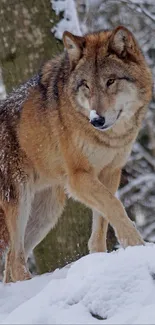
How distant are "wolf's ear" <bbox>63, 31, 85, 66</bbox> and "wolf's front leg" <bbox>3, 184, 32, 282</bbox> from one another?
4.66ft

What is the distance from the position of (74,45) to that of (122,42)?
1.51ft

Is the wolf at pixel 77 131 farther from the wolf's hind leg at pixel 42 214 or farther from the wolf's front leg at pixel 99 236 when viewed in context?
the wolf's hind leg at pixel 42 214

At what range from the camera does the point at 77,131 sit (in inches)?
272

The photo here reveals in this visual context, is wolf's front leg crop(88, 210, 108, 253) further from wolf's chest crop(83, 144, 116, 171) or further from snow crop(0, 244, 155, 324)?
snow crop(0, 244, 155, 324)

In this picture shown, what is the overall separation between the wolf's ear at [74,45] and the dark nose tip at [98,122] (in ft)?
2.67

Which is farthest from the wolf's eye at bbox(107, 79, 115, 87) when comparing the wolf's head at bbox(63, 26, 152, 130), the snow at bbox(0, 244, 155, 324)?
the snow at bbox(0, 244, 155, 324)

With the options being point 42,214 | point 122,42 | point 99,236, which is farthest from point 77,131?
point 42,214

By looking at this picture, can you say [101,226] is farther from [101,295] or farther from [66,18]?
[66,18]

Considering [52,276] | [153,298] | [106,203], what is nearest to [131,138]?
[106,203]

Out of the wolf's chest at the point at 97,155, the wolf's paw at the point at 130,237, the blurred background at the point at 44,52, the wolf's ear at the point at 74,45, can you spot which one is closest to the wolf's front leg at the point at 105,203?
the wolf's paw at the point at 130,237

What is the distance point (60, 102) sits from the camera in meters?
7.13

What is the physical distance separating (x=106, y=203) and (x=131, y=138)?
2.51 ft

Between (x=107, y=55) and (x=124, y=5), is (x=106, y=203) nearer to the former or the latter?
(x=107, y=55)

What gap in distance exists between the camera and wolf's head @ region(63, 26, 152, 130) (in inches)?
259
